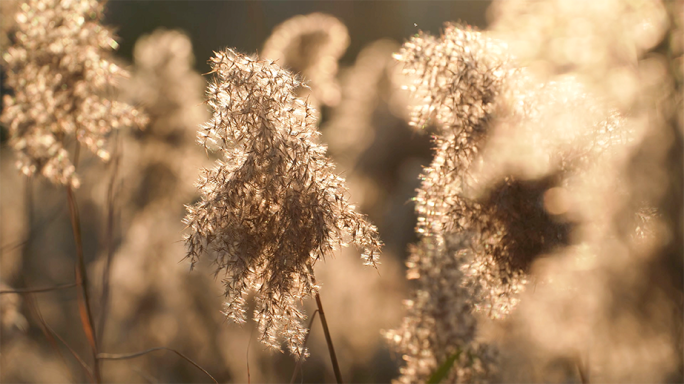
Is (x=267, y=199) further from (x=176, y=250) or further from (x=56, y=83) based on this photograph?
(x=176, y=250)

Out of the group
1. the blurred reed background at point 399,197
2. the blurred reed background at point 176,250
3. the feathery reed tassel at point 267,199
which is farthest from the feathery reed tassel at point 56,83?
the blurred reed background at point 176,250

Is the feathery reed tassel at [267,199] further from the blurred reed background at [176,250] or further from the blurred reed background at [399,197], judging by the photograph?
the blurred reed background at [176,250]

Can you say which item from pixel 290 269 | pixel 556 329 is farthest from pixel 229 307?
pixel 556 329

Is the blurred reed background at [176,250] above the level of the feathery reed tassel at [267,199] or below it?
above

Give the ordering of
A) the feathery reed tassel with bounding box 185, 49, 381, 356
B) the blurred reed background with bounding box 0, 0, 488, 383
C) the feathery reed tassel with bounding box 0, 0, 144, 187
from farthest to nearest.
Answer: the blurred reed background with bounding box 0, 0, 488, 383
the feathery reed tassel with bounding box 0, 0, 144, 187
the feathery reed tassel with bounding box 185, 49, 381, 356

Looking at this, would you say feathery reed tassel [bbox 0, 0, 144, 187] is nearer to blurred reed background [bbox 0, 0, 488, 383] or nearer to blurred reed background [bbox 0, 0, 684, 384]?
blurred reed background [bbox 0, 0, 684, 384]

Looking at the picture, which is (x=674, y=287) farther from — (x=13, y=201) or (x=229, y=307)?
(x=13, y=201)

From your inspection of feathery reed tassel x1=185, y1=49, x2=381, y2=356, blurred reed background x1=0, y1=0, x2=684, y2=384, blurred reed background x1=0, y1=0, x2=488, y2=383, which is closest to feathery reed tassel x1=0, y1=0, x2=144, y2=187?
blurred reed background x1=0, y1=0, x2=684, y2=384

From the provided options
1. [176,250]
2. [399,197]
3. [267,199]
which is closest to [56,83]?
[267,199]
